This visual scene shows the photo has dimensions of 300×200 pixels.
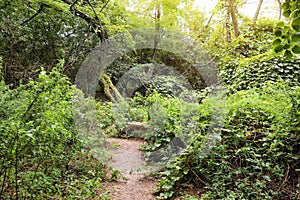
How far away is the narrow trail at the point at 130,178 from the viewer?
2.50 metres

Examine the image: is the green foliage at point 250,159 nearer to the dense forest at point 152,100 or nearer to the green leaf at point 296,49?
the dense forest at point 152,100

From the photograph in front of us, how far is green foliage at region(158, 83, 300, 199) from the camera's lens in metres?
2.07

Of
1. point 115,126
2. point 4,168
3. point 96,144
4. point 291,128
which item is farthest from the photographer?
point 115,126

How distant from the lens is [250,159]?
7.38ft

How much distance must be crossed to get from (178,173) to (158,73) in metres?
4.68

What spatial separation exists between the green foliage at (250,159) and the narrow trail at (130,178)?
9.9 inches

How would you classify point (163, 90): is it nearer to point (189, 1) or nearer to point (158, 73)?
point (158, 73)

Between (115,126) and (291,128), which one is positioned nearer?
(291,128)

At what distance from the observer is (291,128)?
2.24 metres

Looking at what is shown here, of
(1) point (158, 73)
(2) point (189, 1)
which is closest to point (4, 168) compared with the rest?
(1) point (158, 73)

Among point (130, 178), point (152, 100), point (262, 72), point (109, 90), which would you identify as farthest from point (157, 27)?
point (130, 178)

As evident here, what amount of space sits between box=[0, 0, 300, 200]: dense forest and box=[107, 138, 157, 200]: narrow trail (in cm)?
7

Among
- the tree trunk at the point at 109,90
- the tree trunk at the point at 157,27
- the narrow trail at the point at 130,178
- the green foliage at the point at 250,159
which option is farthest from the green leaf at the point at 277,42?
the tree trunk at the point at 157,27

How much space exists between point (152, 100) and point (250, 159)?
8.01 feet
